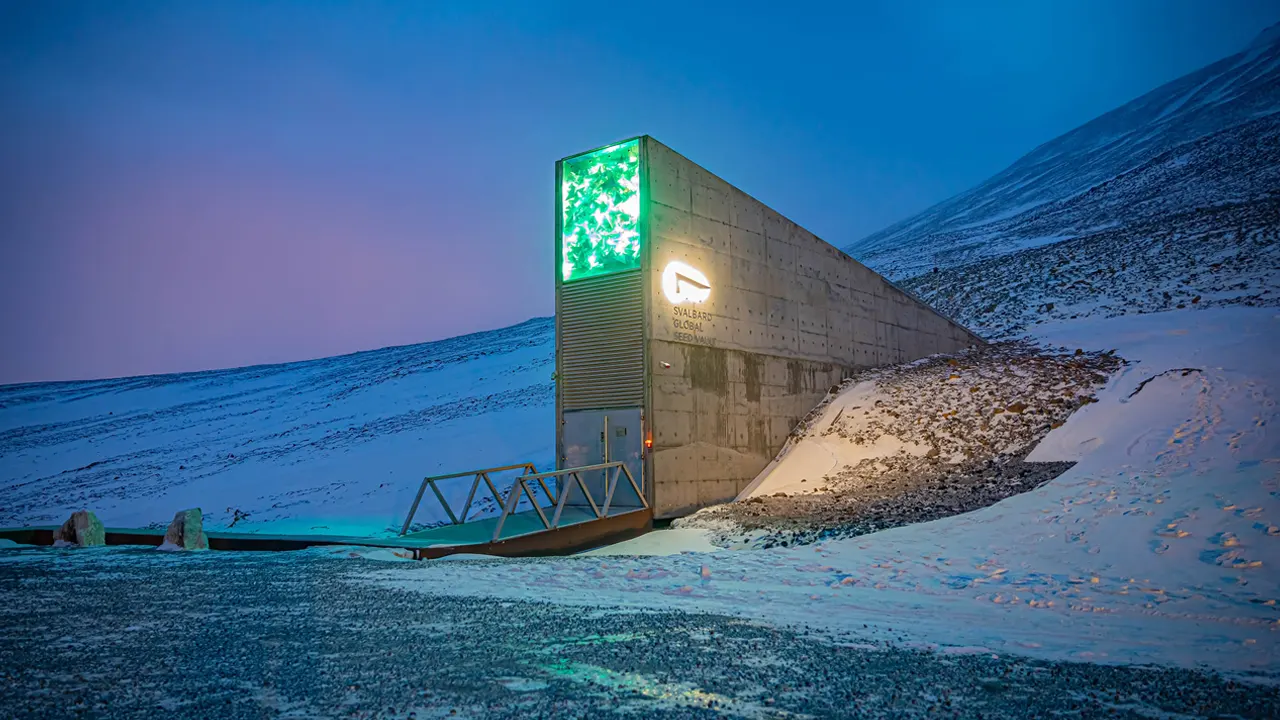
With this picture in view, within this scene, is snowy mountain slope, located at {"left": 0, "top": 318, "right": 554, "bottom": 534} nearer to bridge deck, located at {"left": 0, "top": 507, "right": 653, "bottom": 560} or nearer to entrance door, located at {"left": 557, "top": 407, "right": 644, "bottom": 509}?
bridge deck, located at {"left": 0, "top": 507, "right": 653, "bottom": 560}

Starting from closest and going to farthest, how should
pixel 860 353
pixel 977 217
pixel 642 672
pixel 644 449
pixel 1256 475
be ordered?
pixel 642 672
pixel 1256 475
pixel 644 449
pixel 860 353
pixel 977 217

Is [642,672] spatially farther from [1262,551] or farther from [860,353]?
[860,353]

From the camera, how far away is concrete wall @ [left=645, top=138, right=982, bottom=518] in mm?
12281

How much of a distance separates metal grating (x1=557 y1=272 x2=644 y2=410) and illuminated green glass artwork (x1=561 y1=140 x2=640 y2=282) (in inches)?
12.0

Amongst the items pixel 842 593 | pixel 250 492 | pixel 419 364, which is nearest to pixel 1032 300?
pixel 842 593

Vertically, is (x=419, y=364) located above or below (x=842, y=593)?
above

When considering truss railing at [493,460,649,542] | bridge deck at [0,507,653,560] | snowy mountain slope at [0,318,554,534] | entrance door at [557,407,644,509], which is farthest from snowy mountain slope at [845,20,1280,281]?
bridge deck at [0,507,653,560]

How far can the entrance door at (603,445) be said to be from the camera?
12.0 m

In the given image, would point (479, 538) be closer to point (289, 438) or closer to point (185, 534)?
point (185, 534)

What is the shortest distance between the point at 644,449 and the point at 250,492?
44.0 feet

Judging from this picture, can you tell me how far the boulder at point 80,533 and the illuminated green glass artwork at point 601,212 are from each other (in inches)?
310

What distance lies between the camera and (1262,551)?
6719 mm

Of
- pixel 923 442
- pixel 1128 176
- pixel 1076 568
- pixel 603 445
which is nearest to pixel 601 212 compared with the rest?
pixel 603 445

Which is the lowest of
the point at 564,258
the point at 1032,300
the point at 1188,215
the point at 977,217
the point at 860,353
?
the point at 860,353
